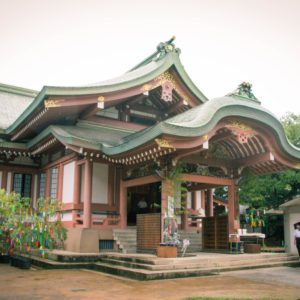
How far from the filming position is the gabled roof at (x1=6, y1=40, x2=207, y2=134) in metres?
14.9

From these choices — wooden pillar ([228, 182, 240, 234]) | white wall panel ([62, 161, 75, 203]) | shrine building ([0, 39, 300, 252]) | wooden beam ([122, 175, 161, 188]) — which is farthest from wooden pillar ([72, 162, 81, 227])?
wooden pillar ([228, 182, 240, 234])

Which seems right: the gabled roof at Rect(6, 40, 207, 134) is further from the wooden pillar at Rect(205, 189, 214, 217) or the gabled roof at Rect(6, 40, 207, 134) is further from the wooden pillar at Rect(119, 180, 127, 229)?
the wooden pillar at Rect(205, 189, 214, 217)

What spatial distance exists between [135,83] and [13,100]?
36.4ft

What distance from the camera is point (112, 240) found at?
15.2m

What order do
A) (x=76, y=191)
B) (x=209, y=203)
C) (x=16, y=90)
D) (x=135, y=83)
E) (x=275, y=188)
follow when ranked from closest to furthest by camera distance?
1. (x=76, y=191)
2. (x=135, y=83)
3. (x=209, y=203)
4. (x=16, y=90)
5. (x=275, y=188)

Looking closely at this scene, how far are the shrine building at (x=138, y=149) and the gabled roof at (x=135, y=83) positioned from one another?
43 millimetres

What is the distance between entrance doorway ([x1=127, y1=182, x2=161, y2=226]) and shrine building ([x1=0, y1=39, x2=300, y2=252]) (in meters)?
0.06

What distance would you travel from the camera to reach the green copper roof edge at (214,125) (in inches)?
471

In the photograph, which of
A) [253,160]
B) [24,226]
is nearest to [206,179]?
[253,160]

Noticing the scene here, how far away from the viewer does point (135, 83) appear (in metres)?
16.6

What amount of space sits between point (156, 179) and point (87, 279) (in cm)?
438

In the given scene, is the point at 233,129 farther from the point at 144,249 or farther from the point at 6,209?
the point at 6,209

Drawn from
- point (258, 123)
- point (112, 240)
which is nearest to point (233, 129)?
point (258, 123)

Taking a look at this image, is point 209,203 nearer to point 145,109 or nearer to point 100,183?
point 145,109
